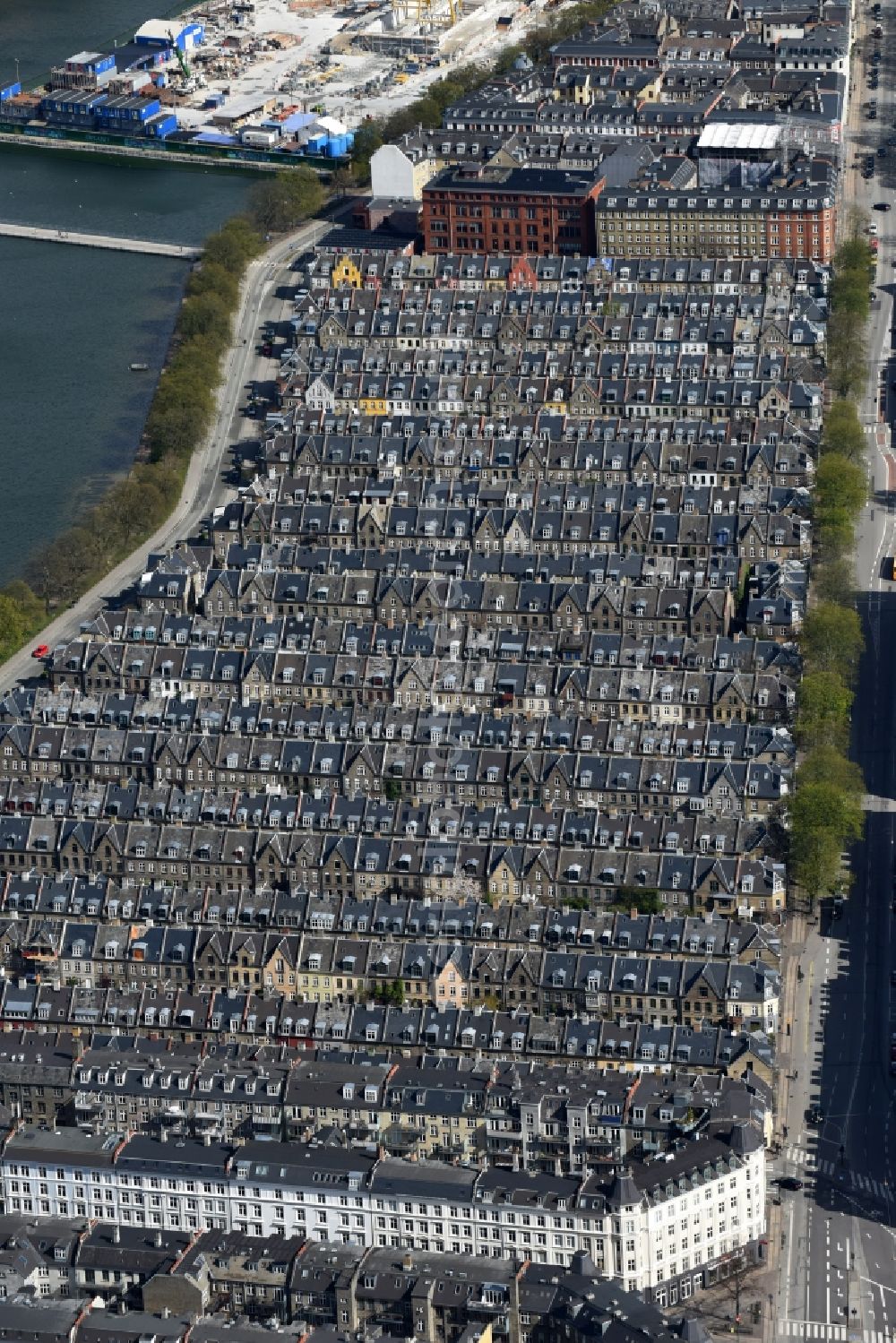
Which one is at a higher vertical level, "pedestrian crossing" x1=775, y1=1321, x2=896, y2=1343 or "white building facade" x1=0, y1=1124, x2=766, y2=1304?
"white building facade" x1=0, y1=1124, x2=766, y2=1304

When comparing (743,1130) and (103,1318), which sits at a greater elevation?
(743,1130)

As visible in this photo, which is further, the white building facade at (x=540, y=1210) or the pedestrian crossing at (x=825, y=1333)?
the white building facade at (x=540, y=1210)

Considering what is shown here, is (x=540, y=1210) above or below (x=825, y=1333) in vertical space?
above

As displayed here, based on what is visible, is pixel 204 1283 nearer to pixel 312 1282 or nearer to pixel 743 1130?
pixel 312 1282

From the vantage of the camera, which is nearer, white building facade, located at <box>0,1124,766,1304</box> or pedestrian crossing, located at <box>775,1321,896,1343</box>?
pedestrian crossing, located at <box>775,1321,896,1343</box>

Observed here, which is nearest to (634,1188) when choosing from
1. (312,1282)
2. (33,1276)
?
(312,1282)

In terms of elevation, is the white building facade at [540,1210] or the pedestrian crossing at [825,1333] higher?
the white building facade at [540,1210]

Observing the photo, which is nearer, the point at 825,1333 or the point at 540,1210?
the point at 825,1333
